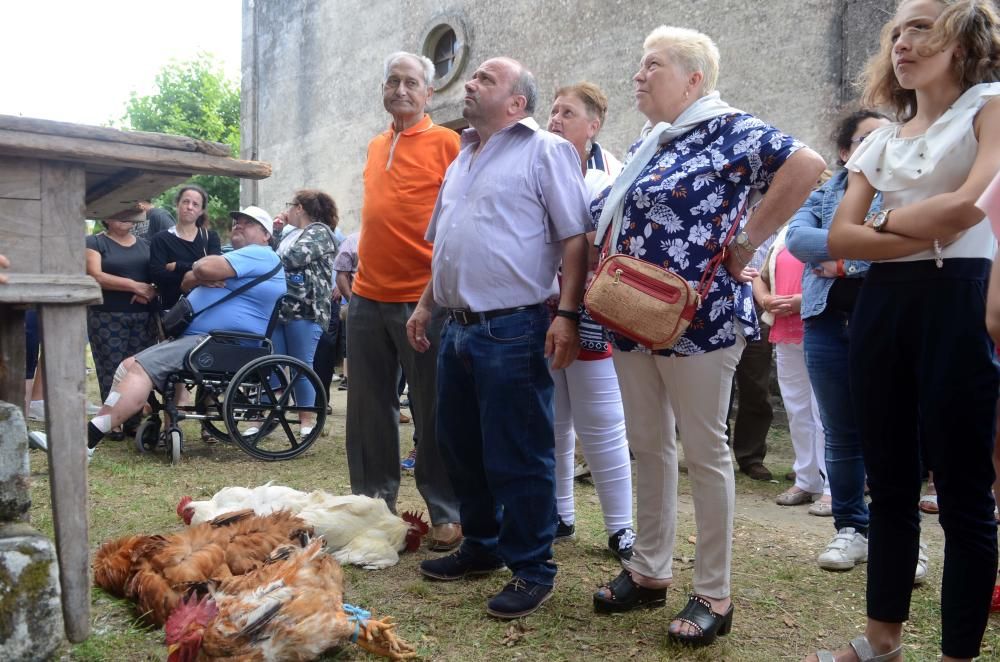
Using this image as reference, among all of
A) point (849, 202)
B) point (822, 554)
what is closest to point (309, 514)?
point (822, 554)

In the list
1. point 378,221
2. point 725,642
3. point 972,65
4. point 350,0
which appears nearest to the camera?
point 972,65

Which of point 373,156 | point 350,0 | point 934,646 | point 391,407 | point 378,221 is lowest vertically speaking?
point 934,646

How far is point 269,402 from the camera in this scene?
643 cm

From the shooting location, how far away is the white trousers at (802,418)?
5.21 m

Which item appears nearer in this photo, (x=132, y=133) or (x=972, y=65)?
(x=972, y=65)

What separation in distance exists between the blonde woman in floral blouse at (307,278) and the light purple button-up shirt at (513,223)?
3.76 meters

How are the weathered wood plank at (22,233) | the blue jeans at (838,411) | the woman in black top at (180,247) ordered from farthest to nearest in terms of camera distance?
1. the woman in black top at (180,247)
2. the blue jeans at (838,411)
3. the weathered wood plank at (22,233)

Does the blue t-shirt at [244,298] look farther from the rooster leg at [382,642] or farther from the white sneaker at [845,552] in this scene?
the white sneaker at [845,552]

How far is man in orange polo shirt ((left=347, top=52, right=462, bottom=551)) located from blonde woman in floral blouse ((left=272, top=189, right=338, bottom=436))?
105 inches

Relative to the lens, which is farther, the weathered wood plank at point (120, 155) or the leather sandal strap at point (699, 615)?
the leather sandal strap at point (699, 615)

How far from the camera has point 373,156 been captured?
429 cm

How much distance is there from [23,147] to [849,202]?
2415mm

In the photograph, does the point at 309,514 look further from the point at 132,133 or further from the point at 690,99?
the point at 690,99

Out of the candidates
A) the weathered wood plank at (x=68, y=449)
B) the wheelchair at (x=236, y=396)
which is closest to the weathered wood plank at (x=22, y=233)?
the weathered wood plank at (x=68, y=449)
